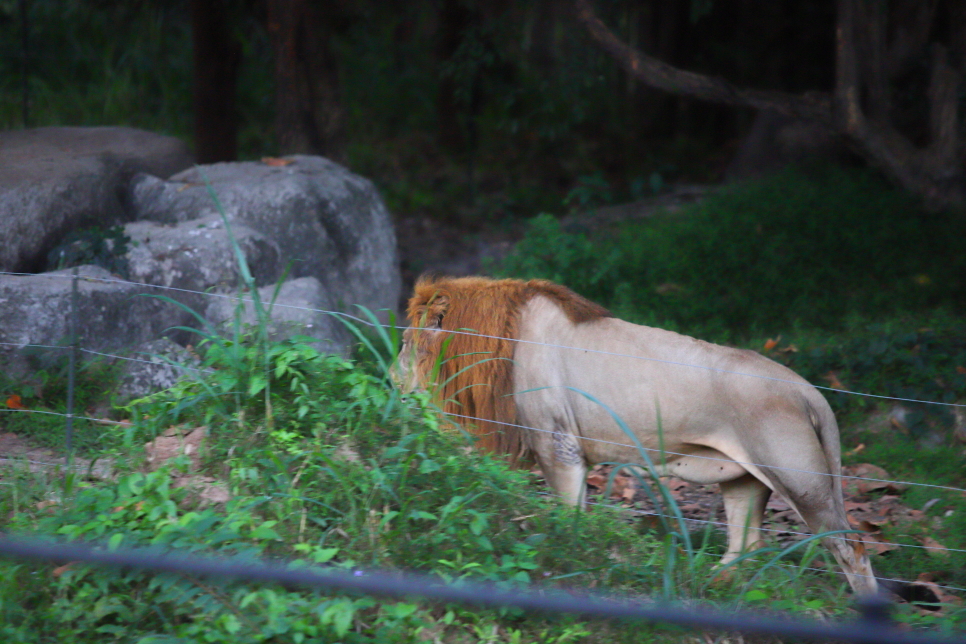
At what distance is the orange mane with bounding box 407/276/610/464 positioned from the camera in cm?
376

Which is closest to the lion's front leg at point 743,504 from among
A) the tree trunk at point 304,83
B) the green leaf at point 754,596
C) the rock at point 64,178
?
the green leaf at point 754,596

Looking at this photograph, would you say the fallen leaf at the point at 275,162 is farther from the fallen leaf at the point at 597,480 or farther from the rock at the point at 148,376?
the fallen leaf at the point at 597,480

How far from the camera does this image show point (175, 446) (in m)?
3.01

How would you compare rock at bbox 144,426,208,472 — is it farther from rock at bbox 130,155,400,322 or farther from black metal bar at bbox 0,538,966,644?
rock at bbox 130,155,400,322

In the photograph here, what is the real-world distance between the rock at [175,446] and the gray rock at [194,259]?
195 centimetres

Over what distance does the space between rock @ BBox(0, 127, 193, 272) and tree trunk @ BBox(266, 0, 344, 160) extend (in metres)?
0.92

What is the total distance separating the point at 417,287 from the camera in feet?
13.2

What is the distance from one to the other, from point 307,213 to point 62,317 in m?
1.99

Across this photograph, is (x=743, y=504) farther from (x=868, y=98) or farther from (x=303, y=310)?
(x=868, y=98)

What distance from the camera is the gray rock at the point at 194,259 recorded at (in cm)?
502

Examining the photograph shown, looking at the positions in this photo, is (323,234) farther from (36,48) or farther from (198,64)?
(36,48)

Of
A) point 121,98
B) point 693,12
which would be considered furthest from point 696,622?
point 121,98

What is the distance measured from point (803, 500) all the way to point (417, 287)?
6.29 feet

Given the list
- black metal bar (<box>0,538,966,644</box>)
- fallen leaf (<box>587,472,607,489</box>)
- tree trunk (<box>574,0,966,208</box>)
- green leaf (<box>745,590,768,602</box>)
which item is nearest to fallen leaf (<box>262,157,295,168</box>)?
tree trunk (<box>574,0,966,208</box>)
